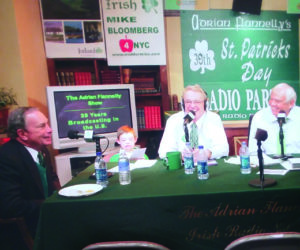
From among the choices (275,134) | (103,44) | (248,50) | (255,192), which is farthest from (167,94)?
(255,192)

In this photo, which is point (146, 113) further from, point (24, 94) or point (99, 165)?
point (99, 165)

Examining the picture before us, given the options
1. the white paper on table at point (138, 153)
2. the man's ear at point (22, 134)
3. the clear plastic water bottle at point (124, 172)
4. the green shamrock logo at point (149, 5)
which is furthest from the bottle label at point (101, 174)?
the green shamrock logo at point (149, 5)

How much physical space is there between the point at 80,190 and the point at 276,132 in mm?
1893

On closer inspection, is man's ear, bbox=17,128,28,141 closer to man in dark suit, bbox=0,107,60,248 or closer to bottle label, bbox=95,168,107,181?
man in dark suit, bbox=0,107,60,248

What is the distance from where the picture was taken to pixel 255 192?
1237 mm

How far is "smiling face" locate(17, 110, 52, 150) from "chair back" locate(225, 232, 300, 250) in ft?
4.75

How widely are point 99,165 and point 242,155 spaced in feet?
2.91

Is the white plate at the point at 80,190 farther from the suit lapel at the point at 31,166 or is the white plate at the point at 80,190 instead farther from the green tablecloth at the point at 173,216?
the suit lapel at the point at 31,166

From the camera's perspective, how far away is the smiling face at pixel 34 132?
171 centimetres

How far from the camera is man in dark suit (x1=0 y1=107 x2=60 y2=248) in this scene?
1.42 m

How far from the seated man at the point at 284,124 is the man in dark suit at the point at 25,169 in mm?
1833

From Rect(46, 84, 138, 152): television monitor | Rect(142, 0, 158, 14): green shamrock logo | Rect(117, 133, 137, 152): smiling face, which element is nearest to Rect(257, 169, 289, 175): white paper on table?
Rect(117, 133, 137, 152): smiling face

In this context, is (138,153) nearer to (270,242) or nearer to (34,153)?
(34,153)

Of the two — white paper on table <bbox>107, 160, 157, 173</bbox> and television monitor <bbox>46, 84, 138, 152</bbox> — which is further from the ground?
television monitor <bbox>46, 84, 138, 152</bbox>
